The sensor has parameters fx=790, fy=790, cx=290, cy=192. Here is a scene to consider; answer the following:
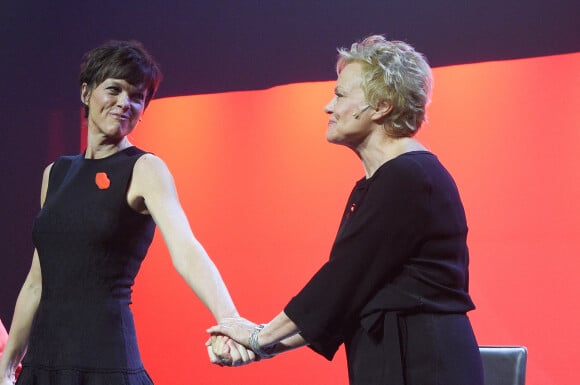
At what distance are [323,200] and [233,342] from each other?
5.32 ft

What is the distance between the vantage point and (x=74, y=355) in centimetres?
181

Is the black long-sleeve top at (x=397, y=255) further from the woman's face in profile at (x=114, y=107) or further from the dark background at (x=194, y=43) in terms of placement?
the dark background at (x=194, y=43)

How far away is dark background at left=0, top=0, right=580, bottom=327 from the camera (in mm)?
3301

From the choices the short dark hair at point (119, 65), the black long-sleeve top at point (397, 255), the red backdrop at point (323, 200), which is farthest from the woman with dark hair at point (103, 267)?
the red backdrop at point (323, 200)

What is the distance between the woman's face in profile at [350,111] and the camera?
182 cm

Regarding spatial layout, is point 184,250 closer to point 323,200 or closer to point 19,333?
point 19,333

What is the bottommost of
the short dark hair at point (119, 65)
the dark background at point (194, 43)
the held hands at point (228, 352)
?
the held hands at point (228, 352)

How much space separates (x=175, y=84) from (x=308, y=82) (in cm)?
73

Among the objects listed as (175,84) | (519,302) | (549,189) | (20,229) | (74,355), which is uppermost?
(175,84)

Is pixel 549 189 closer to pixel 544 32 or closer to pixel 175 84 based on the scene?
pixel 544 32

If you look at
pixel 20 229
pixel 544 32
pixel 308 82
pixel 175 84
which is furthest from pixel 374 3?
pixel 20 229

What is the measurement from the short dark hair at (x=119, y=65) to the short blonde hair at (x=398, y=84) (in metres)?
0.61

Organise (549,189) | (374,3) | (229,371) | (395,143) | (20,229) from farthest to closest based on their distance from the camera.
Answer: (20,229) → (229,371) → (374,3) → (549,189) → (395,143)

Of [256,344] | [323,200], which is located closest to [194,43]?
[323,200]
